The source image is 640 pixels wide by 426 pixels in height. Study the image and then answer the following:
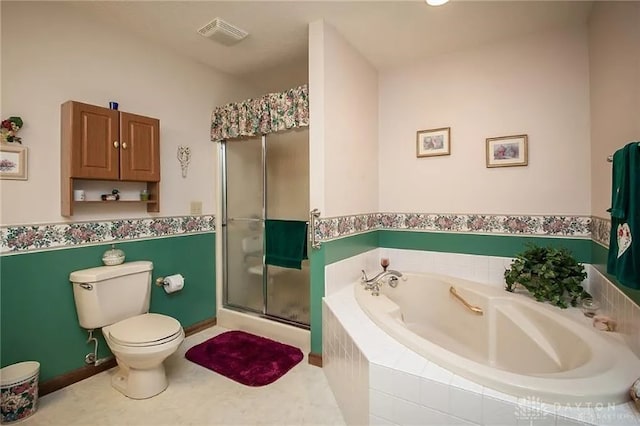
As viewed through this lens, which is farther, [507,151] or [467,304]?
[507,151]

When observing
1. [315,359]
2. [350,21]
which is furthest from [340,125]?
[315,359]

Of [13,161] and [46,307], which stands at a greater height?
[13,161]

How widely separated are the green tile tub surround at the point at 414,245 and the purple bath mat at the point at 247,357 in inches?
10.2

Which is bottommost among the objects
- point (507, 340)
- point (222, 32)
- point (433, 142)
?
point (507, 340)

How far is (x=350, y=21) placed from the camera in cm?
207

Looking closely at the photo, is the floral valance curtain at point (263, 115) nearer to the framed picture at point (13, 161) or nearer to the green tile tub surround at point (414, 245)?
the green tile tub surround at point (414, 245)

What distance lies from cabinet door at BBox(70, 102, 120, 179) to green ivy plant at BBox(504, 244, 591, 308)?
279 centimetres

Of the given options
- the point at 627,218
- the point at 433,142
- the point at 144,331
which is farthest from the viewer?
the point at 433,142

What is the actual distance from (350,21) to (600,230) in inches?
82.5

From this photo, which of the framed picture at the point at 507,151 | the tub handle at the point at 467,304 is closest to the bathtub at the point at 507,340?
the tub handle at the point at 467,304

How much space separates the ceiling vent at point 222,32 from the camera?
205 cm

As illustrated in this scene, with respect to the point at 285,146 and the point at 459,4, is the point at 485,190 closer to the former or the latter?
the point at 459,4

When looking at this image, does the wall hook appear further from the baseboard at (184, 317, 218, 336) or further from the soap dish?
the baseboard at (184, 317, 218, 336)

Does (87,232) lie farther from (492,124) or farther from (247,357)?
(492,124)
